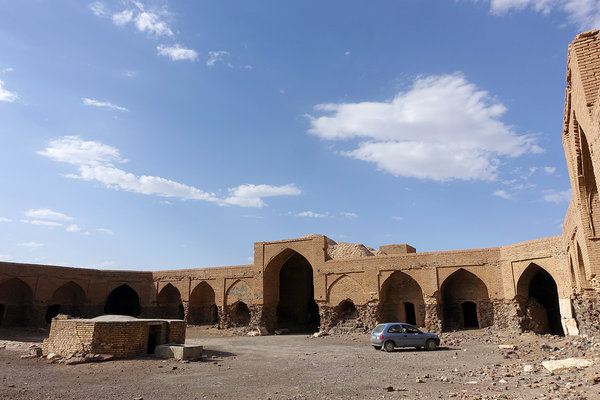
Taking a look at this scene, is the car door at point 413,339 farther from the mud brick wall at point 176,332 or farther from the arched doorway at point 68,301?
the arched doorway at point 68,301

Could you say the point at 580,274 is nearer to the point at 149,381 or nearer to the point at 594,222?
the point at 594,222

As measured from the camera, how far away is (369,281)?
24.2m

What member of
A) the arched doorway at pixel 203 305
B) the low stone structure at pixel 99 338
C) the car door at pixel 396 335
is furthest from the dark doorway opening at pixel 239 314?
the car door at pixel 396 335

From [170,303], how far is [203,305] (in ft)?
10.1

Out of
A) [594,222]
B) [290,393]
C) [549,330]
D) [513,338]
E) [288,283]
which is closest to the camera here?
[290,393]

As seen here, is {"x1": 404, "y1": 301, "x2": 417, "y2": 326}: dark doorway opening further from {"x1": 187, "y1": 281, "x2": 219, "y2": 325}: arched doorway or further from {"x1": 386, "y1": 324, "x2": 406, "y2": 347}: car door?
{"x1": 187, "y1": 281, "x2": 219, "y2": 325}: arched doorway

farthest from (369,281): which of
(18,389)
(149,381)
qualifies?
(18,389)

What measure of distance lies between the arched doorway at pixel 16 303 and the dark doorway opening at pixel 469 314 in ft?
89.5

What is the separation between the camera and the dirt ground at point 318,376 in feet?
26.9

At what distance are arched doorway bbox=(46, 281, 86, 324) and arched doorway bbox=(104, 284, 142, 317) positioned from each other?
2812mm

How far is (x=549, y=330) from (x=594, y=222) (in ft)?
39.8

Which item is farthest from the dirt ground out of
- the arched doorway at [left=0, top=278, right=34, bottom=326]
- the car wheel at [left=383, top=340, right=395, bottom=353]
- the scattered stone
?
the arched doorway at [left=0, top=278, right=34, bottom=326]

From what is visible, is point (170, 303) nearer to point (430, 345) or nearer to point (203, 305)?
point (203, 305)

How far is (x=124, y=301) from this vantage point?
113 ft
